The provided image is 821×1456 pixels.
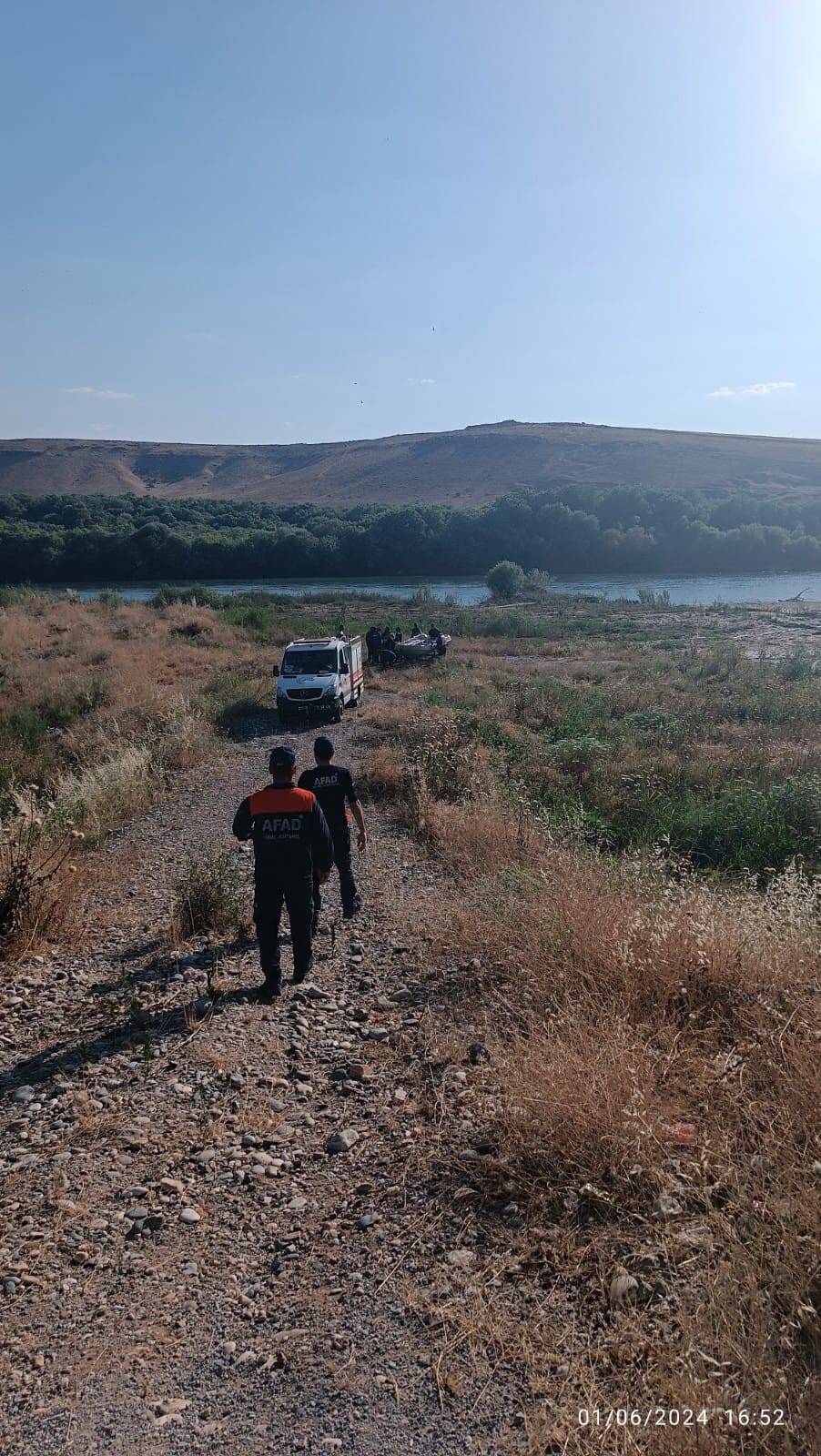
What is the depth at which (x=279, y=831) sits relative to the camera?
600 cm

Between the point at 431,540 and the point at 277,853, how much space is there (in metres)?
→ 73.1

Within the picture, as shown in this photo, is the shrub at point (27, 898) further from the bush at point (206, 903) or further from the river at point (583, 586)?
the river at point (583, 586)

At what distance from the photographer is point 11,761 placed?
13414 millimetres

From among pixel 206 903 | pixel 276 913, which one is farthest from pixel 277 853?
pixel 206 903

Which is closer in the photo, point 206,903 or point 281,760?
point 281,760

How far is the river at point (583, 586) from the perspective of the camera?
59.7 meters

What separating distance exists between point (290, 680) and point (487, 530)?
204ft

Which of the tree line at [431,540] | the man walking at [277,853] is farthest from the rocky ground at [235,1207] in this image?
the tree line at [431,540]

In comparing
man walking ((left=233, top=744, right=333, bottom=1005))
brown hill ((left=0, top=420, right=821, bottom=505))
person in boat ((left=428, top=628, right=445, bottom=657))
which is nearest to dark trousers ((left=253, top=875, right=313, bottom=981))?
man walking ((left=233, top=744, right=333, bottom=1005))

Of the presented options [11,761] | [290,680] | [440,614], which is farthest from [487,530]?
[11,761]

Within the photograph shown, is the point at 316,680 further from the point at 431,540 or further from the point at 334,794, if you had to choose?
the point at 431,540

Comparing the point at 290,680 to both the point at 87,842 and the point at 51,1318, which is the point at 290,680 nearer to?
the point at 87,842
